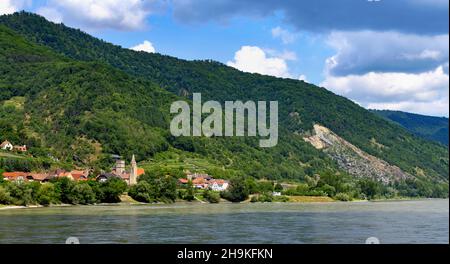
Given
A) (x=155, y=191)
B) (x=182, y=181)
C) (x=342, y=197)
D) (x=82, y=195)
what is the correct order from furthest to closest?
(x=342, y=197)
(x=182, y=181)
(x=155, y=191)
(x=82, y=195)

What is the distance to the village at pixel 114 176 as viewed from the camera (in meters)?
96.2

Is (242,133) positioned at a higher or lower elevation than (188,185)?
higher

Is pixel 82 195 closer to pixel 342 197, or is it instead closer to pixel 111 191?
pixel 111 191

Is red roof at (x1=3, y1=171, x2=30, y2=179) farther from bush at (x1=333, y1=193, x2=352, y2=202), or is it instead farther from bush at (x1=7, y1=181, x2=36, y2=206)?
bush at (x1=333, y1=193, x2=352, y2=202)

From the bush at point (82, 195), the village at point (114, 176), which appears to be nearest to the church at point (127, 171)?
the village at point (114, 176)

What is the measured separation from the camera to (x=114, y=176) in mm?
104312

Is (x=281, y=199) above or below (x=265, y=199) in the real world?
below

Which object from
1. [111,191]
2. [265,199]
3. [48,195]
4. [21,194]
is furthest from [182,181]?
[21,194]

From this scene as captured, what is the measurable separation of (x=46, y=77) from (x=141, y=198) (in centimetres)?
10494

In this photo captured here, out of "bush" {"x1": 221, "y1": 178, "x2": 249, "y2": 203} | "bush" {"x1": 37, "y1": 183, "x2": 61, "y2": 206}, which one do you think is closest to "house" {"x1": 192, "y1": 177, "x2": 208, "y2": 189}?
"bush" {"x1": 221, "y1": 178, "x2": 249, "y2": 203}

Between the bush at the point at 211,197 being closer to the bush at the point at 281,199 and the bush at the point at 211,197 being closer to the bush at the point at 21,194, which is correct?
the bush at the point at 281,199
